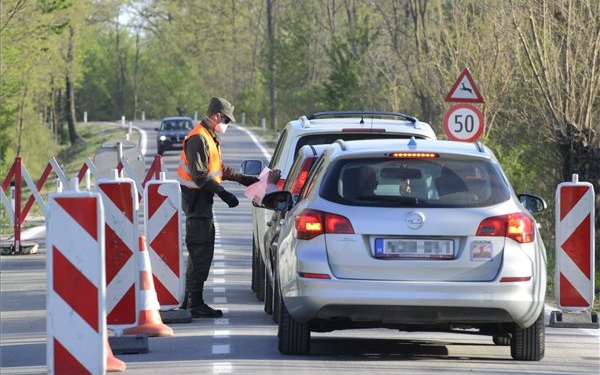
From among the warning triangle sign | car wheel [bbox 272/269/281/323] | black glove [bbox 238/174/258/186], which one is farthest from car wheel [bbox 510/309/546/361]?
the warning triangle sign

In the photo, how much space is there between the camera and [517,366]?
10.3 meters

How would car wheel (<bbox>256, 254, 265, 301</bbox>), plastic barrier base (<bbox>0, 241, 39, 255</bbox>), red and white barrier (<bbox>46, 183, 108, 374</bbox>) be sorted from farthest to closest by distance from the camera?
plastic barrier base (<bbox>0, 241, 39, 255</bbox>), car wheel (<bbox>256, 254, 265, 301</bbox>), red and white barrier (<bbox>46, 183, 108, 374</bbox>)

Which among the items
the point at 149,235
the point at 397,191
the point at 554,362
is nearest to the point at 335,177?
the point at 397,191

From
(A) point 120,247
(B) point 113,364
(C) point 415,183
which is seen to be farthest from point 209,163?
(B) point 113,364

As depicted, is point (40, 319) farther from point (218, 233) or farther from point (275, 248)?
point (218, 233)

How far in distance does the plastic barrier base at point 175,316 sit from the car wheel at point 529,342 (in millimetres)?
3371

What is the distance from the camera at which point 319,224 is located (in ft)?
33.3

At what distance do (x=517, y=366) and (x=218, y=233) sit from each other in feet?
48.4

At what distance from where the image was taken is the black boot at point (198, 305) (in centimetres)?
1337

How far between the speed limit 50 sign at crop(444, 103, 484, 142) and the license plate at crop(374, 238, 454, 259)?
14.6m

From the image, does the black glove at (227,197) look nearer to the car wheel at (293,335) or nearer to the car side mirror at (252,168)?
the car side mirror at (252,168)

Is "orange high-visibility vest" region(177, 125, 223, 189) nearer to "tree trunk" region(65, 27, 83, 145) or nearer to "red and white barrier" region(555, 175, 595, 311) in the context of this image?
"red and white barrier" region(555, 175, 595, 311)

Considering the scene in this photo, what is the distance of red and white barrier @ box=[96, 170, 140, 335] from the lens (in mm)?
10789

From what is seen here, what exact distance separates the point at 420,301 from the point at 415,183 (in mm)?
844
